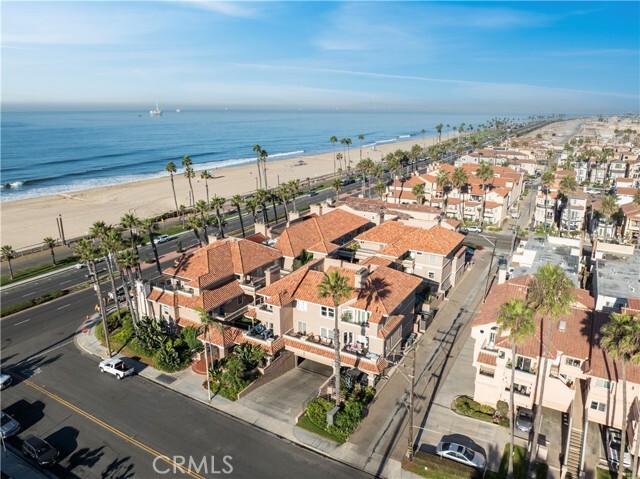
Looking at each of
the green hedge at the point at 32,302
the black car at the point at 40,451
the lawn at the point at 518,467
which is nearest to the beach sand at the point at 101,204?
the green hedge at the point at 32,302

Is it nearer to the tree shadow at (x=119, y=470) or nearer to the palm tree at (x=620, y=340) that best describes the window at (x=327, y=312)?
the tree shadow at (x=119, y=470)

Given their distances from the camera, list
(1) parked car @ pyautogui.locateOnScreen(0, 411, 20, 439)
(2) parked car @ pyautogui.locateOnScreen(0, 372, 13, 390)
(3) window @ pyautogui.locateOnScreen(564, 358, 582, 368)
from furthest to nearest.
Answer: (2) parked car @ pyautogui.locateOnScreen(0, 372, 13, 390) → (1) parked car @ pyautogui.locateOnScreen(0, 411, 20, 439) → (3) window @ pyautogui.locateOnScreen(564, 358, 582, 368)

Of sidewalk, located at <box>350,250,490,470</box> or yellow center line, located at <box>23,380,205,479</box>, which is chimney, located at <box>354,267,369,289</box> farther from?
yellow center line, located at <box>23,380,205,479</box>

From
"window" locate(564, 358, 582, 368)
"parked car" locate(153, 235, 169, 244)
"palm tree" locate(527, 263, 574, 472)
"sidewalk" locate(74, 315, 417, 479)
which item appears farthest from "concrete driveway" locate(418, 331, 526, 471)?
"parked car" locate(153, 235, 169, 244)

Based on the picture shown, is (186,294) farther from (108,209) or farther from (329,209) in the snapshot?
(108,209)

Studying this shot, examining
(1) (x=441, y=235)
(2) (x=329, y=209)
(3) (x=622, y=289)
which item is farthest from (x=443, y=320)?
(2) (x=329, y=209)

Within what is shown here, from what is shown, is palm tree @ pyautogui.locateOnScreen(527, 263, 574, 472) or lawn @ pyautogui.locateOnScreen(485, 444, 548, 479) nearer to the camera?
palm tree @ pyautogui.locateOnScreen(527, 263, 574, 472)

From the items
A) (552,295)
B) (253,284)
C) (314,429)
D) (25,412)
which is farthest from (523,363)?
(25,412)
